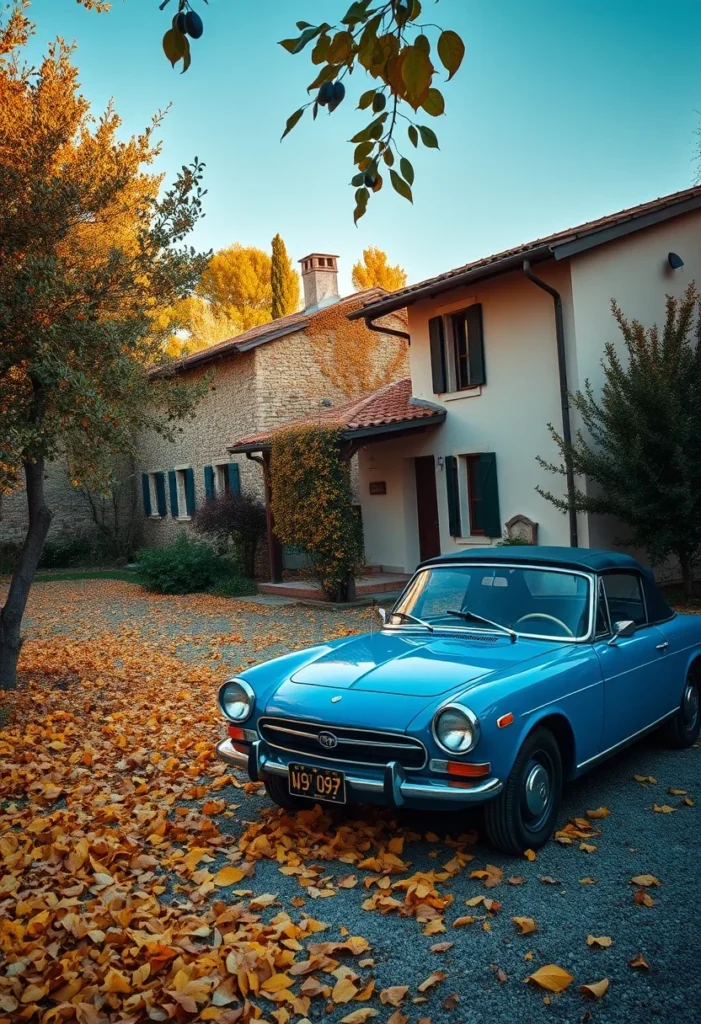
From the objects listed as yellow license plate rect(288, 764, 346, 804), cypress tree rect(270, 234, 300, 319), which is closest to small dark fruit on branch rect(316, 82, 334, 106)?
yellow license plate rect(288, 764, 346, 804)

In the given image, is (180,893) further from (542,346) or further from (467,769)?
(542,346)

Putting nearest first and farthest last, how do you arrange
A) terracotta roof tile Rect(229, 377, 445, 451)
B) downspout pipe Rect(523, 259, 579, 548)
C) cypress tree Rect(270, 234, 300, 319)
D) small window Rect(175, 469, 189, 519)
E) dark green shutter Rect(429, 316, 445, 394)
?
downspout pipe Rect(523, 259, 579, 548)
terracotta roof tile Rect(229, 377, 445, 451)
dark green shutter Rect(429, 316, 445, 394)
small window Rect(175, 469, 189, 519)
cypress tree Rect(270, 234, 300, 319)

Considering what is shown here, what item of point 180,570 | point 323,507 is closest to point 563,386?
point 323,507

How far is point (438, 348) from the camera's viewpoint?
1554 cm

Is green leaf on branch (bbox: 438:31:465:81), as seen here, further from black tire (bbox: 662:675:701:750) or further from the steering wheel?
black tire (bbox: 662:675:701:750)

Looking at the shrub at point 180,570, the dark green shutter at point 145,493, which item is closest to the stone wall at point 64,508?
the dark green shutter at point 145,493

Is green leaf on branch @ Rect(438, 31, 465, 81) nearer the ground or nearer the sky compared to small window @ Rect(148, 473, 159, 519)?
nearer the sky

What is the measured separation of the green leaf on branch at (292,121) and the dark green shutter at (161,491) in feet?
75.5

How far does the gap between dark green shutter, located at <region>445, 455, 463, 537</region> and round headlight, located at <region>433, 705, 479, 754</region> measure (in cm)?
1142

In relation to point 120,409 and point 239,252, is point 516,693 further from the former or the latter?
point 239,252

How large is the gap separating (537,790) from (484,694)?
64 cm

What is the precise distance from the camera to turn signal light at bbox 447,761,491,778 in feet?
12.8

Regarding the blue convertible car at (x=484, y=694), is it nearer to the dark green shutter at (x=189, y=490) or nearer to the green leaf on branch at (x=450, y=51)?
the green leaf on branch at (x=450, y=51)

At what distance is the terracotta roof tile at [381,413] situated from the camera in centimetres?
1482
